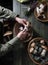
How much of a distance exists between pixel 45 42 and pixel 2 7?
55 cm

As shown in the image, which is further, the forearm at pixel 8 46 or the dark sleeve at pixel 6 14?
the dark sleeve at pixel 6 14

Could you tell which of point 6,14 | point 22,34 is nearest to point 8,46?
point 22,34

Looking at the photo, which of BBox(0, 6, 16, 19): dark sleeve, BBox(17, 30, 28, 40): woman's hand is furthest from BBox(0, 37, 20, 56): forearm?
BBox(0, 6, 16, 19): dark sleeve

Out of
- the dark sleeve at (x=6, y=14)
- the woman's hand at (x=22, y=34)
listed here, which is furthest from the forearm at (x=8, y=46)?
the dark sleeve at (x=6, y=14)

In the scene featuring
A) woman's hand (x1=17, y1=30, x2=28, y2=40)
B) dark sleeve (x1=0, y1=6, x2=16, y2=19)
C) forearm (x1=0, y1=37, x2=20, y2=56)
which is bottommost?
forearm (x1=0, y1=37, x2=20, y2=56)

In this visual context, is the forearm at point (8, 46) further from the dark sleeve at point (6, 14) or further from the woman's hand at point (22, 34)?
the dark sleeve at point (6, 14)

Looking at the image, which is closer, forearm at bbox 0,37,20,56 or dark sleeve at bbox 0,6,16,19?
forearm at bbox 0,37,20,56

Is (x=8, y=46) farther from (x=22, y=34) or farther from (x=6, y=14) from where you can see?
(x=6, y=14)

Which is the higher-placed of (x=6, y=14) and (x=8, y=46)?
(x=6, y=14)

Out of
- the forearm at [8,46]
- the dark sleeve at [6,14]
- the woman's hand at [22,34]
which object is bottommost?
the forearm at [8,46]

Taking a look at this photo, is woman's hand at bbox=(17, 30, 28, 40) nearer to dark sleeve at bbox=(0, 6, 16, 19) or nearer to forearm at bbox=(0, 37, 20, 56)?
forearm at bbox=(0, 37, 20, 56)

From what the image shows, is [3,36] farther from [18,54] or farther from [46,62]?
[46,62]

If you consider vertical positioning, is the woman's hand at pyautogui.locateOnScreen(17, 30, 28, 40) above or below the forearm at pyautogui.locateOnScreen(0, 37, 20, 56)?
above

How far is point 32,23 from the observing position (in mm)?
2182
